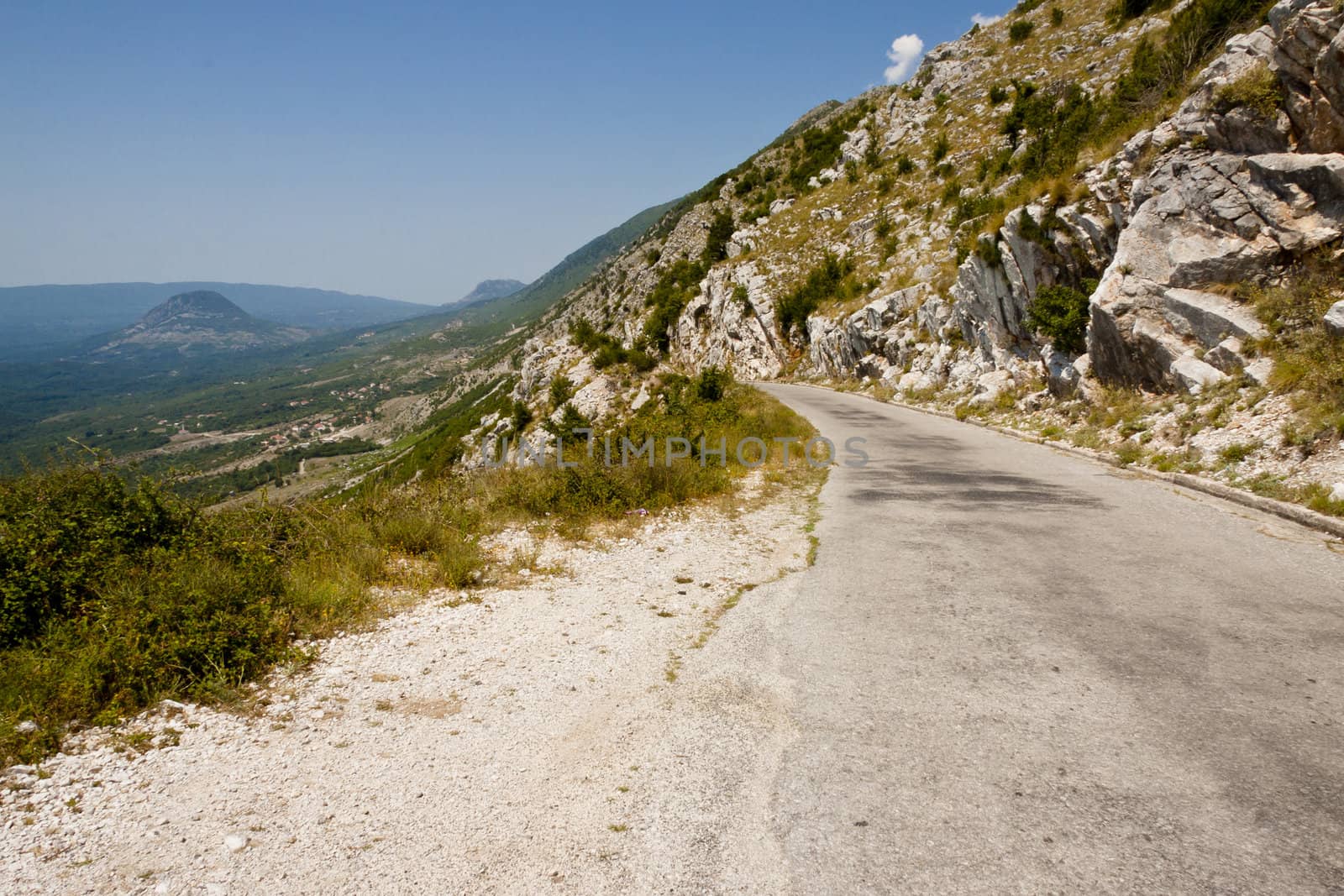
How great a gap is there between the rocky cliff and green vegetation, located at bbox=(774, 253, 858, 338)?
0.17 m

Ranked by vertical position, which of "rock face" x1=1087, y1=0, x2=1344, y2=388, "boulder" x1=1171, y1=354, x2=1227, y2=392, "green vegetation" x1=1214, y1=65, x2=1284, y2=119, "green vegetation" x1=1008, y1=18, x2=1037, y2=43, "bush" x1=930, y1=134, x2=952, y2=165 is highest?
"green vegetation" x1=1008, y1=18, x2=1037, y2=43

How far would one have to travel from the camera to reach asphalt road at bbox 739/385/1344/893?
2902 mm

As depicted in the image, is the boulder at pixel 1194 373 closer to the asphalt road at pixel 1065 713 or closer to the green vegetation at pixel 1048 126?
the asphalt road at pixel 1065 713

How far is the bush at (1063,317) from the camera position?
1645 centimetres

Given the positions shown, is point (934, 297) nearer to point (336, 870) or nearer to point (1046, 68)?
point (1046, 68)

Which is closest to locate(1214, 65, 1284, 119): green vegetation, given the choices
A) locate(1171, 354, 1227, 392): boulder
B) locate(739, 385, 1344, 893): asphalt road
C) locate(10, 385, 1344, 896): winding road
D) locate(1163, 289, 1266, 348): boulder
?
locate(1163, 289, 1266, 348): boulder

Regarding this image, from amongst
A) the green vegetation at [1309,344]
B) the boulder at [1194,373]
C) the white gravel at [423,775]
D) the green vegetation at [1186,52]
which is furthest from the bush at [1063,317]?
the white gravel at [423,775]

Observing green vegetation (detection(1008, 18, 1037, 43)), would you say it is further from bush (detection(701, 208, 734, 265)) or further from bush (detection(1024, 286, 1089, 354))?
bush (detection(1024, 286, 1089, 354))

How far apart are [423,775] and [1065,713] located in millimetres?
4262

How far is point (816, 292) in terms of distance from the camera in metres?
41.2

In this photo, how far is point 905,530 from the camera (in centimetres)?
861

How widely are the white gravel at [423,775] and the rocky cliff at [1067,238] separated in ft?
32.6

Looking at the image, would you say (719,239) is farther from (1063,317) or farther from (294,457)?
(294,457)

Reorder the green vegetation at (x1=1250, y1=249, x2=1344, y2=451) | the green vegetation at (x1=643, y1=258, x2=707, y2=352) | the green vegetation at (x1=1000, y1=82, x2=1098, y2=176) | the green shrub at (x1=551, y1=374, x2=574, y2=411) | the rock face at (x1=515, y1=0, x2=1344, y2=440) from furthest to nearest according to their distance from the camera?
the green vegetation at (x1=643, y1=258, x2=707, y2=352) → the green shrub at (x1=551, y1=374, x2=574, y2=411) → the green vegetation at (x1=1000, y1=82, x2=1098, y2=176) → the rock face at (x1=515, y1=0, x2=1344, y2=440) → the green vegetation at (x1=1250, y1=249, x2=1344, y2=451)
